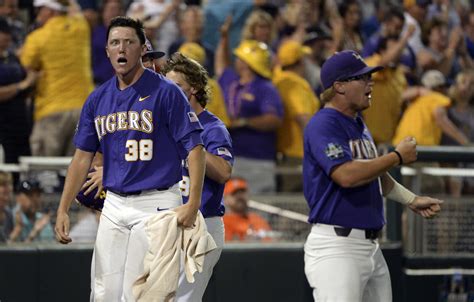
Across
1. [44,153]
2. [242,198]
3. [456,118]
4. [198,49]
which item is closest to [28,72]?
[44,153]

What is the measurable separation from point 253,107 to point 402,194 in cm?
376

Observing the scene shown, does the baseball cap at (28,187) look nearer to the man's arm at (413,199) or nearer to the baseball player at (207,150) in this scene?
the baseball player at (207,150)

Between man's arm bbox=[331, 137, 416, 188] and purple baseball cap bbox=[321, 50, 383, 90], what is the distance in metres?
0.53

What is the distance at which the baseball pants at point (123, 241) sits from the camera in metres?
5.45

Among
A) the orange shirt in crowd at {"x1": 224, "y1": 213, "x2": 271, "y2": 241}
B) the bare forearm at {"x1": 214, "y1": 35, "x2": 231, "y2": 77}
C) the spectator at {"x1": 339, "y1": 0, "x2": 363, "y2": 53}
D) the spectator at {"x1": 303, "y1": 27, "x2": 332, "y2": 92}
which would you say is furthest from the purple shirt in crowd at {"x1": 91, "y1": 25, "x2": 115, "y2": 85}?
the spectator at {"x1": 339, "y1": 0, "x2": 363, "y2": 53}

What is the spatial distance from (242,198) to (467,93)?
3.90 meters

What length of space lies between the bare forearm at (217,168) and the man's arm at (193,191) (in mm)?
537

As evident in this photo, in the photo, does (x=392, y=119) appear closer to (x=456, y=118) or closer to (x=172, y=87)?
(x=456, y=118)

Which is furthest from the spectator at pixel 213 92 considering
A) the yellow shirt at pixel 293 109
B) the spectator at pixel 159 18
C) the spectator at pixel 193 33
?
the yellow shirt at pixel 293 109

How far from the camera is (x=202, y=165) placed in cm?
536

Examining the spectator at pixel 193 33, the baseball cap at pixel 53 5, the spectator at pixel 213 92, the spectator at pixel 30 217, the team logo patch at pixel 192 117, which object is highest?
the baseball cap at pixel 53 5

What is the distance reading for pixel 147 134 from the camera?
5.45m

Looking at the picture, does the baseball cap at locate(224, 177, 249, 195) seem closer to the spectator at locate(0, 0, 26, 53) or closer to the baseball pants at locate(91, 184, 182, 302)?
the spectator at locate(0, 0, 26, 53)

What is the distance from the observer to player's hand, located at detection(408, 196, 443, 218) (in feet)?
20.7
